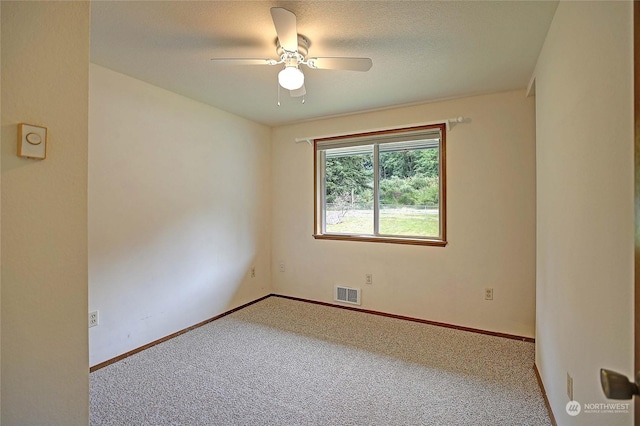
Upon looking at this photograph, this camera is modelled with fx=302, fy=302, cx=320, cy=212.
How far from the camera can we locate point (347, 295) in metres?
3.62

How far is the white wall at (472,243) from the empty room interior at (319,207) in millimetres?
21

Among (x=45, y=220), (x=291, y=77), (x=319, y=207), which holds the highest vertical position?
(x=291, y=77)

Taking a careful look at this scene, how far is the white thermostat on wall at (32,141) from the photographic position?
90cm

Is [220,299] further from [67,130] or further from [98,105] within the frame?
[67,130]

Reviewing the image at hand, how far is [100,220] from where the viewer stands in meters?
2.32

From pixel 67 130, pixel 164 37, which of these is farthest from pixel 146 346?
pixel 164 37

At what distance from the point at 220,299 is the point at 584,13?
11.7 feet

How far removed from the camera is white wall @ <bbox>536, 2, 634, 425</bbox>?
88 centimetres

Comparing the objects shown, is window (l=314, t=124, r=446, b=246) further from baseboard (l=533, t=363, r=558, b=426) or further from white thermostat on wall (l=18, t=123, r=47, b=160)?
white thermostat on wall (l=18, t=123, r=47, b=160)

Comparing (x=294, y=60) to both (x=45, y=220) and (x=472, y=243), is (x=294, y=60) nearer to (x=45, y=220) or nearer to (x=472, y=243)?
(x=45, y=220)

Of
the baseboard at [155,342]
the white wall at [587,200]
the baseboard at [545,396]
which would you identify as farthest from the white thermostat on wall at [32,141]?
the baseboard at [545,396]

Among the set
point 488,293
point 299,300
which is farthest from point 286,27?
point 299,300

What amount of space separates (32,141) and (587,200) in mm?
1936

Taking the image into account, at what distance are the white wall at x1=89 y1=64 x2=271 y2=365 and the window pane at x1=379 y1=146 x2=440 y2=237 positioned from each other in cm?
164
